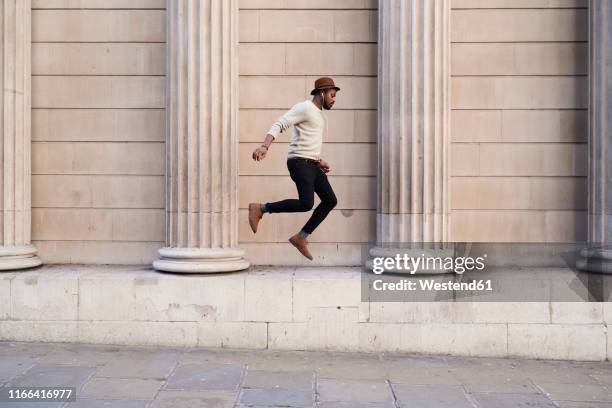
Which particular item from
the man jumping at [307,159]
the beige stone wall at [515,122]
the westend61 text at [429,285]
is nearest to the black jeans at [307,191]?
the man jumping at [307,159]

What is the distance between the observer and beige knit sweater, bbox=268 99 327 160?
7336mm

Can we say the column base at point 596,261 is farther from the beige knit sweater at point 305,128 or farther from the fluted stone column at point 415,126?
the beige knit sweater at point 305,128

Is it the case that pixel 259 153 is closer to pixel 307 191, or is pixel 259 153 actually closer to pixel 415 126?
pixel 307 191

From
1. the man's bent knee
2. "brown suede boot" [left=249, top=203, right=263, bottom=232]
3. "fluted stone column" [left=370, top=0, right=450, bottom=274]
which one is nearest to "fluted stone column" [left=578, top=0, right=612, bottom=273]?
"fluted stone column" [left=370, top=0, right=450, bottom=274]

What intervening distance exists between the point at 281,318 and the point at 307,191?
1.72m

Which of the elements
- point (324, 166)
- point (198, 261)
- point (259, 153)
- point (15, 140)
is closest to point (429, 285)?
point (324, 166)

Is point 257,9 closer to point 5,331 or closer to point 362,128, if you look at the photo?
point 362,128

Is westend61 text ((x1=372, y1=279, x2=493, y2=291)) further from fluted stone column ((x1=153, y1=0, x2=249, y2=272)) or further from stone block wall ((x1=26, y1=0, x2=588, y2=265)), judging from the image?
fluted stone column ((x1=153, y1=0, x2=249, y2=272))

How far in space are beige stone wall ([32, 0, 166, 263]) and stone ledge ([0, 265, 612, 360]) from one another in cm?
107

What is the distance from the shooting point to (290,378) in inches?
259

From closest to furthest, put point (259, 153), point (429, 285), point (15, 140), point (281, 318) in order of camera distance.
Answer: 1. point (259, 153)
2. point (281, 318)
3. point (429, 285)
4. point (15, 140)

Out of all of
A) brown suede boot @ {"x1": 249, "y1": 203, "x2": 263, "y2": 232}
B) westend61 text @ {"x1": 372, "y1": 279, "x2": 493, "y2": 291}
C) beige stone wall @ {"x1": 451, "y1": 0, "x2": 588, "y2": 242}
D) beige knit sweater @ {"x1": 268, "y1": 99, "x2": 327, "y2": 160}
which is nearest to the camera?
beige knit sweater @ {"x1": 268, "y1": 99, "x2": 327, "y2": 160}

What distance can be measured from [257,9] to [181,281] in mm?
4109

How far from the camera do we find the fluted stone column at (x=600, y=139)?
819 cm
